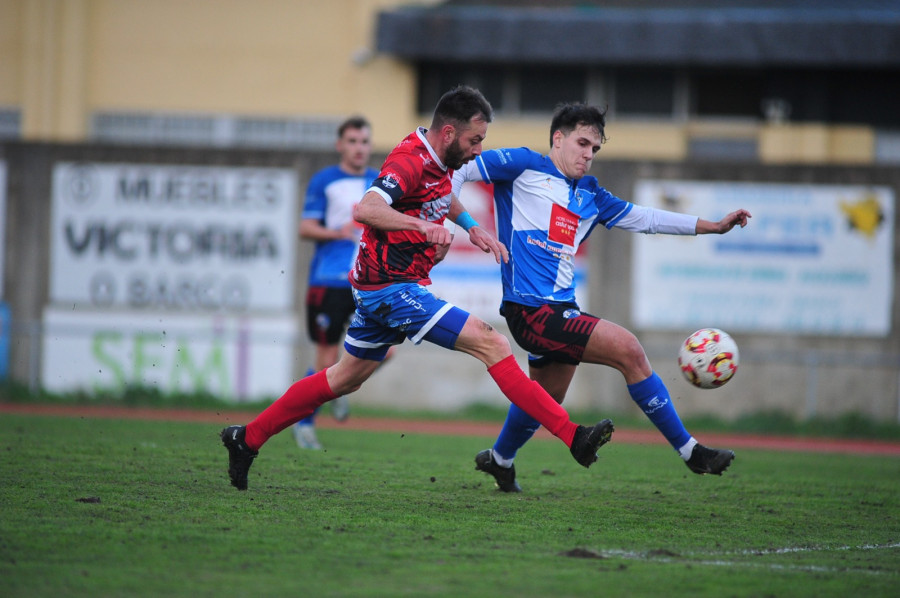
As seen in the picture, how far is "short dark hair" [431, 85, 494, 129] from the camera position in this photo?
5.92m

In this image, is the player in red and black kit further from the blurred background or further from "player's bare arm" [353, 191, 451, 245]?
the blurred background

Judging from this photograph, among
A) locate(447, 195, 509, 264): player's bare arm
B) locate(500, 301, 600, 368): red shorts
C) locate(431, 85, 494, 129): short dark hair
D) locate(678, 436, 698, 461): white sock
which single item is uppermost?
locate(431, 85, 494, 129): short dark hair

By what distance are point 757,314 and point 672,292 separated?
4.14 ft

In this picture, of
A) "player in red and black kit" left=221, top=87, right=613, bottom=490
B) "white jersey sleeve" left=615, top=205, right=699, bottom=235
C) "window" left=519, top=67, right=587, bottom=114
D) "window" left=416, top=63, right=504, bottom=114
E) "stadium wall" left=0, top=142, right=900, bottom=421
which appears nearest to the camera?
"player in red and black kit" left=221, top=87, right=613, bottom=490

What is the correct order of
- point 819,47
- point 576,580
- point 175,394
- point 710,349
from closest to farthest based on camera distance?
point 576,580
point 710,349
point 175,394
point 819,47

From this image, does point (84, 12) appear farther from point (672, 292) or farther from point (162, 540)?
point (162, 540)

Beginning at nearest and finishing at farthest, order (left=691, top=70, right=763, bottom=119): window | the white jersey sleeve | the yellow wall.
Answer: the white jersey sleeve < (left=691, top=70, right=763, bottom=119): window < the yellow wall

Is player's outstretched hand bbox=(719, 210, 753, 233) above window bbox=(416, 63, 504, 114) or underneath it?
underneath

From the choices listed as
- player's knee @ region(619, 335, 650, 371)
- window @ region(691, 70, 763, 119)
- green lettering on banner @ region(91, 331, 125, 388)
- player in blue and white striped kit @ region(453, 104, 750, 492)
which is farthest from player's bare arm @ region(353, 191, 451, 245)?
window @ region(691, 70, 763, 119)

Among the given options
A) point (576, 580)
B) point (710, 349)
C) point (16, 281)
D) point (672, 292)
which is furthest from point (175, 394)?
point (576, 580)

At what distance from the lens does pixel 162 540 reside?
4.88 metres

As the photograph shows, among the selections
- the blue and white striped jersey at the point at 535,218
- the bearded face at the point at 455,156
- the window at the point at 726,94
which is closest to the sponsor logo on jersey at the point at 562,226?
the blue and white striped jersey at the point at 535,218

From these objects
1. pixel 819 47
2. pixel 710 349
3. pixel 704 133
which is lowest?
pixel 710 349

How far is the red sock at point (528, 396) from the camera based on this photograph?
231 inches
